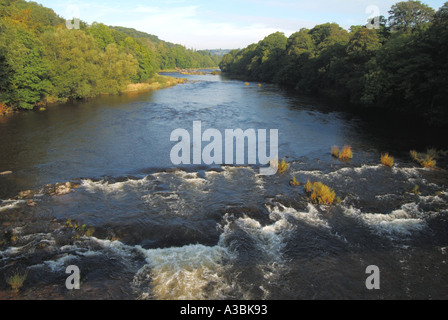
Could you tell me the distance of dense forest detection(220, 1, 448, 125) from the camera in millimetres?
30172

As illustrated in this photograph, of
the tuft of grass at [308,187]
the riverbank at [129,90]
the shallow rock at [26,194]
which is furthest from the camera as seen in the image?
the riverbank at [129,90]

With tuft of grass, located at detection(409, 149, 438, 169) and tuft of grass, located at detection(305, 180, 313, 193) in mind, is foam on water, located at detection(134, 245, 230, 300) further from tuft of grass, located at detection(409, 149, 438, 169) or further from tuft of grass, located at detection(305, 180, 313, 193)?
tuft of grass, located at detection(409, 149, 438, 169)

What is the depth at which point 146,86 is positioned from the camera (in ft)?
236

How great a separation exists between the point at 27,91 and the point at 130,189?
30.7 metres

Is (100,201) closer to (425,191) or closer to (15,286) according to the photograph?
(15,286)

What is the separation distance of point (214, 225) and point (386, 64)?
36112 millimetres

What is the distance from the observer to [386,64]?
1487 inches

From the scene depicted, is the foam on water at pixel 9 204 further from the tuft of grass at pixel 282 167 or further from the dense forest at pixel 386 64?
the dense forest at pixel 386 64

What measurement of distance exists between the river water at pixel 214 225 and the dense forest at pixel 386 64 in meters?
9.12

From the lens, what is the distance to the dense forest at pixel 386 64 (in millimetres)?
30172

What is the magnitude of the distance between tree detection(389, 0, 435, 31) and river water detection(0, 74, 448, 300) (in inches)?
1291

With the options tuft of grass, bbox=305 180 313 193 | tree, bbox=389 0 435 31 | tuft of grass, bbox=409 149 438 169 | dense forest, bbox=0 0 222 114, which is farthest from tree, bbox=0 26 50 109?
tree, bbox=389 0 435 31

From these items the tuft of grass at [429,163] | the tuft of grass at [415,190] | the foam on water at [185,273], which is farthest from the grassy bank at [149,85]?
the tuft of grass at [415,190]

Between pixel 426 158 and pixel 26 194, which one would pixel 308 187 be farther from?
pixel 26 194
